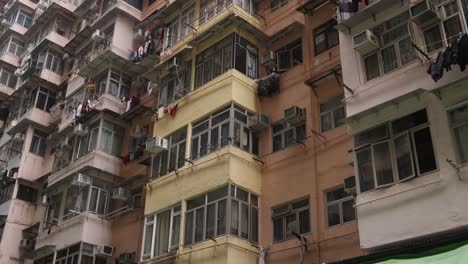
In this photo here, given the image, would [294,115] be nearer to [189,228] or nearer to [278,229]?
[278,229]

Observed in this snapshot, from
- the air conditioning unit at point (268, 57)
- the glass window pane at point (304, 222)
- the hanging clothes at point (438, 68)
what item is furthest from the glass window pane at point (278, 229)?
the hanging clothes at point (438, 68)

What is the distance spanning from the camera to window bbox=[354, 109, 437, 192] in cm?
1131

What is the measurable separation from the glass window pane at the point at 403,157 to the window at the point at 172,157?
7902 mm

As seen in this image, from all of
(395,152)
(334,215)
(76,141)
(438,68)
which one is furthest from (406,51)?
(76,141)

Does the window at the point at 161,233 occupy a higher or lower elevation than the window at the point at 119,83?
lower

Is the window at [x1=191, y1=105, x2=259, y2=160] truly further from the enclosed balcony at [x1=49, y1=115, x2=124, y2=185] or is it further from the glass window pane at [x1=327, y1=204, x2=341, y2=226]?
the enclosed balcony at [x1=49, y1=115, x2=124, y2=185]

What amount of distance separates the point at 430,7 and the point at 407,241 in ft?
17.0

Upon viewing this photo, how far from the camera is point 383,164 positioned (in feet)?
39.3

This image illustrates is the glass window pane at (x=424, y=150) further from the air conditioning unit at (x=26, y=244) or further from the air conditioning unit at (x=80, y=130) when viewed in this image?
the air conditioning unit at (x=26, y=244)

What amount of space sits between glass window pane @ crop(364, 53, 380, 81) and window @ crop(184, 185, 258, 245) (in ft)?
17.0

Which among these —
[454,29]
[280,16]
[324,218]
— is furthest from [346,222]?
[280,16]

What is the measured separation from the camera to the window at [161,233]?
1664 cm

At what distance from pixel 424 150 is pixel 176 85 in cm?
1074

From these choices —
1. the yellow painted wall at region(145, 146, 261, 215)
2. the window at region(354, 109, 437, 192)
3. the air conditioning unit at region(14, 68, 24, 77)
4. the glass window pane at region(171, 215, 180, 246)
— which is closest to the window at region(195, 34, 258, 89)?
the yellow painted wall at region(145, 146, 261, 215)
